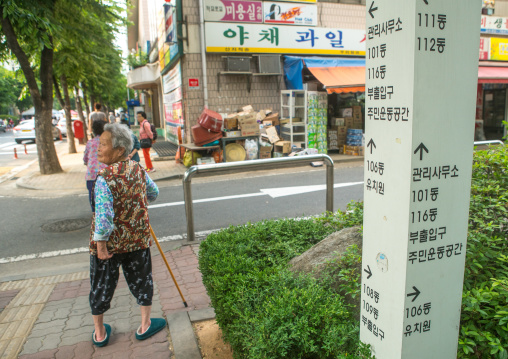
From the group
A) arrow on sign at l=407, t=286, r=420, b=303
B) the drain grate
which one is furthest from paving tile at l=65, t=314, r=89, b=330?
the drain grate

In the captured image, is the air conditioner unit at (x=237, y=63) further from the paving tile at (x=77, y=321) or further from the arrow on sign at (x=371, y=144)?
the arrow on sign at (x=371, y=144)

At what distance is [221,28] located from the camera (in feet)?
43.5

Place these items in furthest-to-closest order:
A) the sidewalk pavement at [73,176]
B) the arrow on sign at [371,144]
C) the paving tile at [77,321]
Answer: the sidewalk pavement at [73,176] → the paving tile at [77,321] → the arrow on sign at [371,144]

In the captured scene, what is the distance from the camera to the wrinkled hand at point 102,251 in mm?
2969

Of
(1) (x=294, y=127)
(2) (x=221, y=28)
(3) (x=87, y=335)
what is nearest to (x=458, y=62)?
(3) (x=87, y=335)

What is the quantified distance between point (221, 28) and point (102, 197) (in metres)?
11.6

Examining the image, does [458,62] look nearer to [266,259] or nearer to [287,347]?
[287,347]

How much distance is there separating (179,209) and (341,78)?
8369 millimetres

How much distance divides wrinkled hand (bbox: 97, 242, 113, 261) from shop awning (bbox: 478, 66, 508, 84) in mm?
15417

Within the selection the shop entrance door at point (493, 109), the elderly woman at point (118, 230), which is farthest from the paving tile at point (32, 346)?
the shop entrance door at point (493, 109)

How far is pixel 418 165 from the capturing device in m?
1.43

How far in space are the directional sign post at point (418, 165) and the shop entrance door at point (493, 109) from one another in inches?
769

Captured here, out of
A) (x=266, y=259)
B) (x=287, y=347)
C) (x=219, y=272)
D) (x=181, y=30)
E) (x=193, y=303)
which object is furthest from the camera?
(x=181, y=30)

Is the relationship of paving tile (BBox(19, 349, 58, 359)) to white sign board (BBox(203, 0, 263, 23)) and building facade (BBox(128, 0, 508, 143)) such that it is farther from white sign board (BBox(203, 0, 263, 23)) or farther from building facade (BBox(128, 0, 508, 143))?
white sign board (BBox(203, 0, 263, 23))
